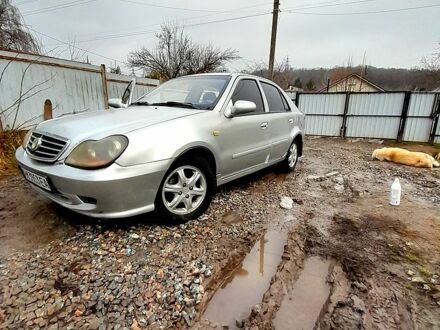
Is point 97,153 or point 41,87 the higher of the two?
point 41,87

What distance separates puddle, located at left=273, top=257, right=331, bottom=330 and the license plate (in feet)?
6.53

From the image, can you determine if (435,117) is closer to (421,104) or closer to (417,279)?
(421,104)

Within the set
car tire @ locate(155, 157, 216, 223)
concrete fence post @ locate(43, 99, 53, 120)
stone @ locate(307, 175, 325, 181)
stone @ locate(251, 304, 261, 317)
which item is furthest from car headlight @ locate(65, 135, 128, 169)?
concrete fence post @ locate(43, 99, 53, 120)

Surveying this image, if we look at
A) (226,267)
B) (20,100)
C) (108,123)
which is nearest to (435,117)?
(226,267)

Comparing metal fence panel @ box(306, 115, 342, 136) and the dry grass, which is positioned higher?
the dry grass

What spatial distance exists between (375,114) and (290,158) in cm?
716

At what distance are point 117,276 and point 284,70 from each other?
23766mm

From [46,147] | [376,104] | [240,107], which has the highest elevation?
[240,107]

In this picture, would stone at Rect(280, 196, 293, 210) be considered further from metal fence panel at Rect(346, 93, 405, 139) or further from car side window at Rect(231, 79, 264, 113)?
metal fence panel at Rect(346, 93, 405, 139)

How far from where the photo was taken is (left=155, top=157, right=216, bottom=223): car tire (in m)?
2.38

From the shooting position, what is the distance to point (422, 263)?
2.16 meters

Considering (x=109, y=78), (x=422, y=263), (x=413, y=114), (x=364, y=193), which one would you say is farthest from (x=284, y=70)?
(x=422, y=263)

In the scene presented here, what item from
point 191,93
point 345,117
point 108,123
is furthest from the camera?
point 345,117

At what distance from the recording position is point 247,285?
6.27 ft
